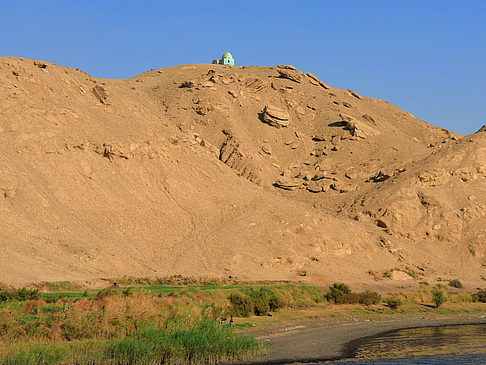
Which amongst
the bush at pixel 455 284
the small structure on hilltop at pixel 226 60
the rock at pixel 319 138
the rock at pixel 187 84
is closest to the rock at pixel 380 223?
the bush at pixel 455 284

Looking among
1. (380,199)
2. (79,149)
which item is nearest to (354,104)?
(380,199)

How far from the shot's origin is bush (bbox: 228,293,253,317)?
26.2m

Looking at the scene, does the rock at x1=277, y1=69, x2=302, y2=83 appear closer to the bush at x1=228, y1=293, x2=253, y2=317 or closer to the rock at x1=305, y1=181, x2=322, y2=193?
the rock at x1=305, y1=181, x2=322, y2=193

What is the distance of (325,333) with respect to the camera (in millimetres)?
24438

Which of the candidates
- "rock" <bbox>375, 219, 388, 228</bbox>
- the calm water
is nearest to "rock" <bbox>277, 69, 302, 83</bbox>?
"rock" <bbox>375, 219, 388, 228</bbox>

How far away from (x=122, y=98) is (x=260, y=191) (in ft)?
63.4

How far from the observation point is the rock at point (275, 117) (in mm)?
72750

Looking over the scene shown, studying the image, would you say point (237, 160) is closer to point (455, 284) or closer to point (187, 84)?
point (187, 84)

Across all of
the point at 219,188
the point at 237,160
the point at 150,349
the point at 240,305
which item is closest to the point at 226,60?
the point at 237,160

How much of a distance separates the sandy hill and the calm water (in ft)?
56.7

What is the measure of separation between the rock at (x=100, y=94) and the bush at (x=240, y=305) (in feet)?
127

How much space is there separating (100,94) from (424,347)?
47614 mm

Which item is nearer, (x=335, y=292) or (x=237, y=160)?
(x=335, y=292)

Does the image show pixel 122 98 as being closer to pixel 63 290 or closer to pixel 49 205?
pixel 49 205
